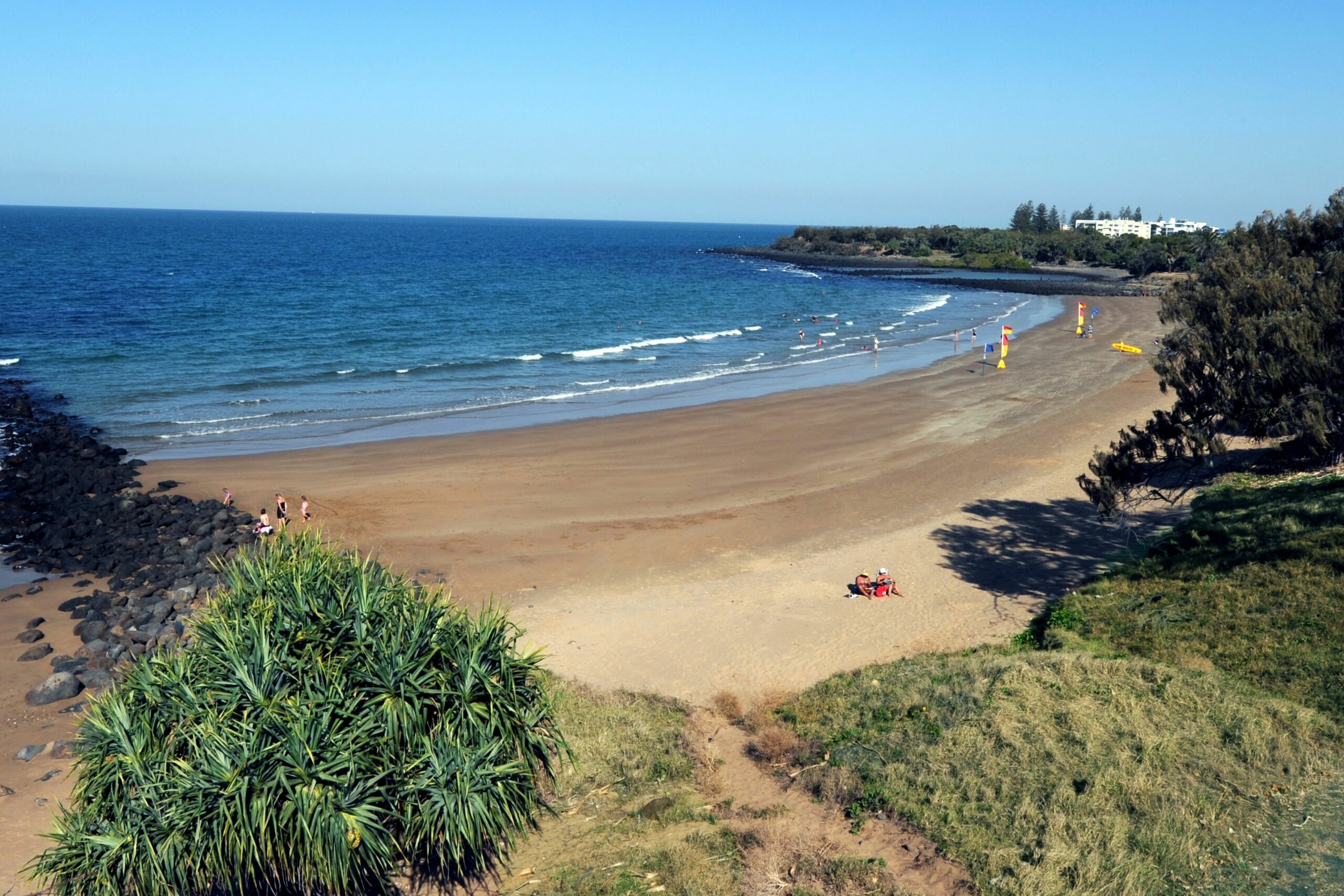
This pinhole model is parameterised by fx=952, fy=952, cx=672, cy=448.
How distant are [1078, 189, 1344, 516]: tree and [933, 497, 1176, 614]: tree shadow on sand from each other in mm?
1450

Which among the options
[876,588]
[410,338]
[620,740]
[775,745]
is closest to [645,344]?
[410,338]

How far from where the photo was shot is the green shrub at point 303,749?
7832 millimetres

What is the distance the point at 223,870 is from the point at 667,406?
29.9 metres

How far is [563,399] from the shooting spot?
1507 inches

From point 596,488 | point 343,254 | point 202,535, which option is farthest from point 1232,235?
point 343,254

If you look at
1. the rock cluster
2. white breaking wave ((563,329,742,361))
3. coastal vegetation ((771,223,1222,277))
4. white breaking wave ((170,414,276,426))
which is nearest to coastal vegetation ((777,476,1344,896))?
the rock cluster

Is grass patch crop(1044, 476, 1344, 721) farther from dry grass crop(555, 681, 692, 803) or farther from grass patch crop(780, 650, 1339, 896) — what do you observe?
dry grass crop(555, 681, 692, 803)

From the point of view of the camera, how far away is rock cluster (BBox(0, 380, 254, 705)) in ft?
54.0

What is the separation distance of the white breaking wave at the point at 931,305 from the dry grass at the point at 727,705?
5737 cm

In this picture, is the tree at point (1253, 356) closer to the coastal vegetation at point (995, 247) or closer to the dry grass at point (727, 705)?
the dry grass at point (727, 705)

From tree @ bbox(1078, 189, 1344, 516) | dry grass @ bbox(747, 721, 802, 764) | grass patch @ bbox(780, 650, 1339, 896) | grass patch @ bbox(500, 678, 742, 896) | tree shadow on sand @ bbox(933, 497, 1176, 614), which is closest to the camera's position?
grass patch @ bbox(780, 650, 1339, 896)

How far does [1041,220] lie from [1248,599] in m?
159

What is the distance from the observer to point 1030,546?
2105 cm

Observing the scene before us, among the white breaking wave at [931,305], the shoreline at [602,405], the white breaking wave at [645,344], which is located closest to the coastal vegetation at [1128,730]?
the shoreline at [602,405]
